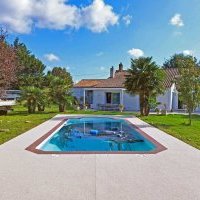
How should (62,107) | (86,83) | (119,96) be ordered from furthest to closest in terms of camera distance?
(86,83), (119,96), (62,107)

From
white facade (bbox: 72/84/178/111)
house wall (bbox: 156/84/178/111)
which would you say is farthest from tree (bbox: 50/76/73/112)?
house wall (bbox: 156/84/178/111)

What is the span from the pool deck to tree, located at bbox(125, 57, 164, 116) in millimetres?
16851

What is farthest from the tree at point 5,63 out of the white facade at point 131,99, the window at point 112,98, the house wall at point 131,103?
the window at point 112,98

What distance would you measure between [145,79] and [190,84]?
7205 millimetres

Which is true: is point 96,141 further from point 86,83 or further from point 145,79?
point 86,83

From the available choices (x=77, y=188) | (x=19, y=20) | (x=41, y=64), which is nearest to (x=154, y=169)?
(x=77, y=188)

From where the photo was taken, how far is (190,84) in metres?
21.1

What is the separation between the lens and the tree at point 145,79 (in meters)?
27.9

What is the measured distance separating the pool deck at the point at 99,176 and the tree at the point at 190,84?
10.3 meters

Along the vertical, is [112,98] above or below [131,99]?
above

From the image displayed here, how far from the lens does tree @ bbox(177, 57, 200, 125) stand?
2111cm

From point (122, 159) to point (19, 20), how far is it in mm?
16065

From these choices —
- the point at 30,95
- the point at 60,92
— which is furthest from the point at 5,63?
the point at 60,92

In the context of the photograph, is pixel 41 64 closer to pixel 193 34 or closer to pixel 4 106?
pixel 4 106
